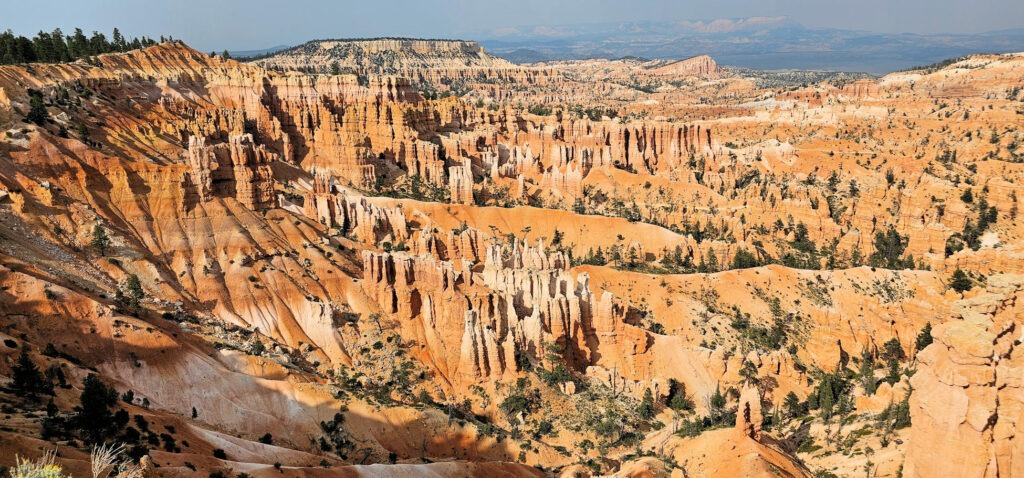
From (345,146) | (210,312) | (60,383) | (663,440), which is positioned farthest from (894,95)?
(60,383)

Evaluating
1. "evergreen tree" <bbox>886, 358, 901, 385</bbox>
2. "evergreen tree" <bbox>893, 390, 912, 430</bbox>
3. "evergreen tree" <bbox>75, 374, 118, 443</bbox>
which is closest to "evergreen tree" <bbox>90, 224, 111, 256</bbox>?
"evergreen tree" <bbox>75, 374, 118, 443</bbox>

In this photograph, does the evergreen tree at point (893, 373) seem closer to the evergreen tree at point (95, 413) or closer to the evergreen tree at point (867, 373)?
the evergreen tree at point (867, 373)

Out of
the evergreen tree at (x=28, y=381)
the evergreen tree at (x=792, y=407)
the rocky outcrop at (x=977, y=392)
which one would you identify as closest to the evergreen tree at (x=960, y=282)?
the evergreen tree at (x=792, y=407)

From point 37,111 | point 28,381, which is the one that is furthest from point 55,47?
point 28,381

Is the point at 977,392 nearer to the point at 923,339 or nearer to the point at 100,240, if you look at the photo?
the point at 923,339

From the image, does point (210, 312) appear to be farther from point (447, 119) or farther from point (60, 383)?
point (447, 119)

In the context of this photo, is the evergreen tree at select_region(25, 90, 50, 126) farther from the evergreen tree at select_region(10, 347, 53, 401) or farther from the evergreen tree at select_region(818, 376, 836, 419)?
A: the evergreen tree at select_region(818, 376, 836, 419)
